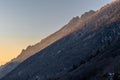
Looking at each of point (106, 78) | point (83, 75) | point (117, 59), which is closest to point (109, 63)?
point (117, 59)

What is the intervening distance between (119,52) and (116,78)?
60.7m

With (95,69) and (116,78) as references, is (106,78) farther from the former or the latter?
(95,69)

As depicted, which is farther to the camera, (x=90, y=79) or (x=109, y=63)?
(x=109, y=63)

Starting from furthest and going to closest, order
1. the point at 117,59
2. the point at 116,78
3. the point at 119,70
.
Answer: the point at 117,59 → the point at 119,70 → the point at 116,78

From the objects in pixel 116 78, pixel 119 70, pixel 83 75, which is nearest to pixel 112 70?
pixel 119 70

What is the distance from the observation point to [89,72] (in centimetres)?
17325

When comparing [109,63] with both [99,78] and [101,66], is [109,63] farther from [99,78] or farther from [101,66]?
[99,78]

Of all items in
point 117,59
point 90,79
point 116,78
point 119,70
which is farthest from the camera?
point 117,59

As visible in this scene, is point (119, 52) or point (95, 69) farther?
point (119, 52)

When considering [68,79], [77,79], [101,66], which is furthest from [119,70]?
[68,79]

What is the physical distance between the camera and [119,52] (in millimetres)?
188875

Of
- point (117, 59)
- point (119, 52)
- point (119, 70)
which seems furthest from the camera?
point (119, 52)

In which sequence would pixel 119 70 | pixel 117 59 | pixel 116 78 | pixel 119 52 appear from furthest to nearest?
pixel 119 52, pixel 117 59, pixel 119 70, pixel 116 78

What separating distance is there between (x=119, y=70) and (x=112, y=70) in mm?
6392
